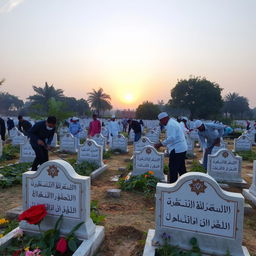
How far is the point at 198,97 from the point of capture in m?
45.9

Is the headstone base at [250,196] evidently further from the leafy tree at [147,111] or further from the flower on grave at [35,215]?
the leafy tree at [147,111]

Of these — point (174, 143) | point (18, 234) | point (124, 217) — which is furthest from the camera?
point (174, 143)

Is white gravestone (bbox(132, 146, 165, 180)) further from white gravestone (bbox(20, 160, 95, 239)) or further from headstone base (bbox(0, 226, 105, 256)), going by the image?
white gravestone (bbox(20, 160, 95, 239))

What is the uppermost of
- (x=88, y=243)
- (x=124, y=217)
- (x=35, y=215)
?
(x=35, y=215)

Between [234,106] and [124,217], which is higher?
[234,106]

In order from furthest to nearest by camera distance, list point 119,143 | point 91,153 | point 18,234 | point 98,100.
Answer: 1. point 98,100
2. point 119,143
3. point 91,153
4. point 18,234

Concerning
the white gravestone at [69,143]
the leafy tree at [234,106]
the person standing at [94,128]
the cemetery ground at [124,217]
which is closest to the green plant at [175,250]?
the cemetery ground at [124,217]

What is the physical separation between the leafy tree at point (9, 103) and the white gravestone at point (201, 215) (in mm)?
82661

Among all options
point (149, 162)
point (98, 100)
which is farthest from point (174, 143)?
point (98, 100)

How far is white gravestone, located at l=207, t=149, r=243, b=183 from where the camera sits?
268 inches

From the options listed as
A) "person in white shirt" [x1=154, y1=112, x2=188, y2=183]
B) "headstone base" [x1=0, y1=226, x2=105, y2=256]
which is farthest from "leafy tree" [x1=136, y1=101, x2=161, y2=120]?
"headstone base" [x1=0, y1=226, x2=105, y2=256]

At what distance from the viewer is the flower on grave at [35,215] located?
3.06 m

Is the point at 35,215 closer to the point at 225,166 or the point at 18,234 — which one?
the point at 18,234

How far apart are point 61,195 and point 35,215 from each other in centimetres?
41
